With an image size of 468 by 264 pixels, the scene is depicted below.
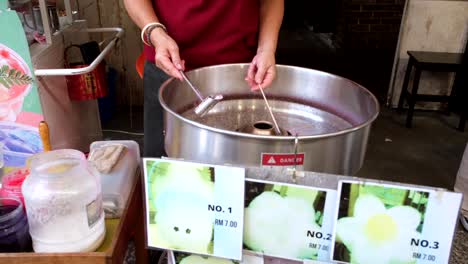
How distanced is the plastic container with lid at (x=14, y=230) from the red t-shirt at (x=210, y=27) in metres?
0.58

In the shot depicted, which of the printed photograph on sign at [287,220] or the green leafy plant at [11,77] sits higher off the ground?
the printed photograph on sign at [287,220]

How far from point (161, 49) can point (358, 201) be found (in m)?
0.54

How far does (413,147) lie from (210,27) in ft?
7.65

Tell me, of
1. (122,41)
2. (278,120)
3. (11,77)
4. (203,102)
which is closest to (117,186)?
(203,102)

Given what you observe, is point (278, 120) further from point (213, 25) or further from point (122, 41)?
point (122, 41)

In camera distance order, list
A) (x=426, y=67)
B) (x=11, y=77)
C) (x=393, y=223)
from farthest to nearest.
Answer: (x=426, y=67) → (x=11, y=77) → (x=393, y=223)

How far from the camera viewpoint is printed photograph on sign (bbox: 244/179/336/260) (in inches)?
26.1

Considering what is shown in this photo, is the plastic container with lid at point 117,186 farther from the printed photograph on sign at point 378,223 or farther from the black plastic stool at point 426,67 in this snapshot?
the black plastic stool at point 426,67

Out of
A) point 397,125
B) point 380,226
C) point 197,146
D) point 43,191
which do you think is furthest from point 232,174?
point 397,125

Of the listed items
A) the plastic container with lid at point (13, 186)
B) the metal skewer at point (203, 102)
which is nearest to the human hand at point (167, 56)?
the metal skewer at point (203, 102)

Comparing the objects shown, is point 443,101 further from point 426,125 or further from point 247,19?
point 247,19

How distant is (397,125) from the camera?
3.34 m

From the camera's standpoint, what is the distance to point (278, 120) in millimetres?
979

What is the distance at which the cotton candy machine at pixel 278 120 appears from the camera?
69 centimetres
